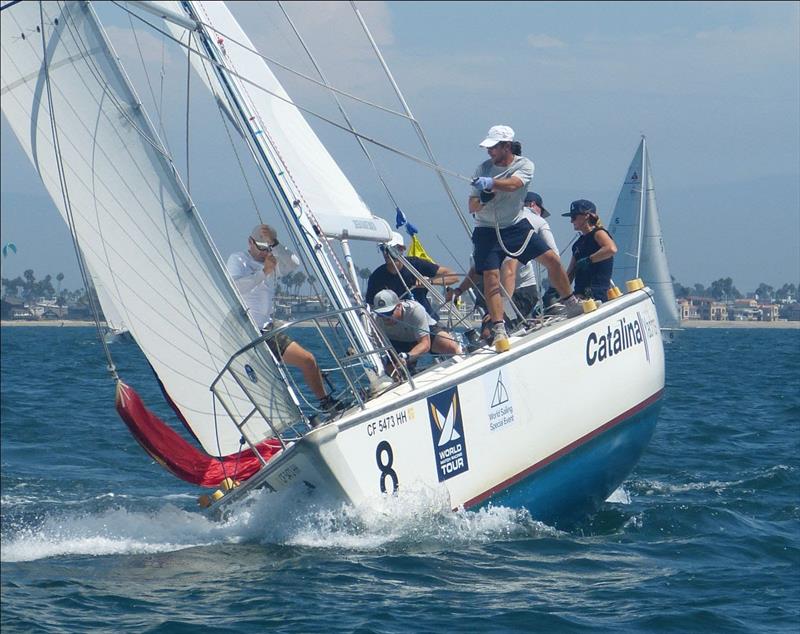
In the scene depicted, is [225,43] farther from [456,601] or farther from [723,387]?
[723,387]

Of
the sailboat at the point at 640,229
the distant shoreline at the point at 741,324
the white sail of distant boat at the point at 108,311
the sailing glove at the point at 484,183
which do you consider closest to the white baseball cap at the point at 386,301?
the sailing glove at the point at 484,183

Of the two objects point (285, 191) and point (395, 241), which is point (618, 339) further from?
point (285, 191)

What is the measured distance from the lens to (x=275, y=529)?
728cm

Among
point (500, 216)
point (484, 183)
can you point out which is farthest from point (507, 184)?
point (500, 216)

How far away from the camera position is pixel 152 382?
21.8 meters

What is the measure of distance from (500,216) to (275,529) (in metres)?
2.56

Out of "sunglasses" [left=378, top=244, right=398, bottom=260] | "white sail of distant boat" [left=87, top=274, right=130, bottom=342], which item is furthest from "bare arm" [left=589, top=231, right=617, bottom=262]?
"white sail of distant boat" [left=87, top=274, right=130, bottom=342]

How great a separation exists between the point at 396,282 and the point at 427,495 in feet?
6.57

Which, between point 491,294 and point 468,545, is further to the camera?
point 491,294

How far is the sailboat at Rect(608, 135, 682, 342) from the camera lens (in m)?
30.2

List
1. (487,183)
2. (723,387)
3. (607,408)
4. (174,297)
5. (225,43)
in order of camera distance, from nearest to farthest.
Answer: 1. (174,297)
2. (487,183)
3. (607,408)
4. (225,43)
5. (723,387)

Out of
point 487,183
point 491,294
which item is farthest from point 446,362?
point 487,183

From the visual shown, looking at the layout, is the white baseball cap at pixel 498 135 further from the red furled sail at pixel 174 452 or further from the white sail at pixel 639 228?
the white sail at pixel 639 228

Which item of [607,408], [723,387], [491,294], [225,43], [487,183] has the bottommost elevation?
[723,387]
